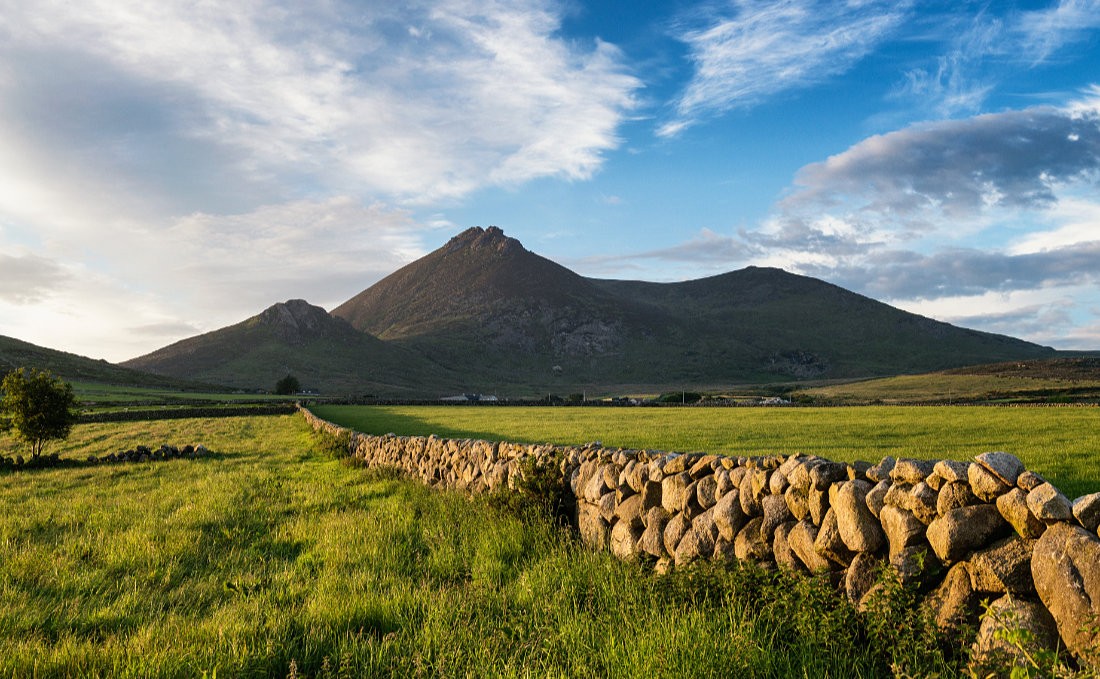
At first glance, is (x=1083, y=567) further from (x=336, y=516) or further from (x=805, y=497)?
(x=336, y=516)

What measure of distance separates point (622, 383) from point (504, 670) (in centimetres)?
18329

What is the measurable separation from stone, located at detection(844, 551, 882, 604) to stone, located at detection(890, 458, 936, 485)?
67 centimetres

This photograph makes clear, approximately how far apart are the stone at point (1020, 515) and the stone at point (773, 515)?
73.0 inches

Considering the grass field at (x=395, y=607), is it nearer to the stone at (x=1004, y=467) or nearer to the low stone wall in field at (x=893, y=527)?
the low stone wall in field at (x=893, y=527)

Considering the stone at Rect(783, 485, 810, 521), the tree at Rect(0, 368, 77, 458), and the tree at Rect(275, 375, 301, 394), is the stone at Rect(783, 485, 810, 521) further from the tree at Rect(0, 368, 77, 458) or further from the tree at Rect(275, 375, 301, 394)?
the tree at Rect(275, 375, 301, 394)

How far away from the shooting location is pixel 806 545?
18.3ft

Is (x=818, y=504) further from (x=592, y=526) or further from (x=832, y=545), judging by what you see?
(x=592, y=526)

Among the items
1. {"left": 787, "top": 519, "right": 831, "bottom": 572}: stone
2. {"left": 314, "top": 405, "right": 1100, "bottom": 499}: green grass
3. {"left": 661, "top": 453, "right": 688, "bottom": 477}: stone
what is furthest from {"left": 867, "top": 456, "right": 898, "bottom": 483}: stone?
{"left": 314, "top": 405, "right": 1100, "bottom": 499}: green grass

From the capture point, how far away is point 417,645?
5543mm

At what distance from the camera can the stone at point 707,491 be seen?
679 centimetres

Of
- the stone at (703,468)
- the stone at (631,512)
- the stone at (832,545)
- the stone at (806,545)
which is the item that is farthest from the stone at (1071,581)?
the stone at (631,512)

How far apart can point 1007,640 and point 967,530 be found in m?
0.76

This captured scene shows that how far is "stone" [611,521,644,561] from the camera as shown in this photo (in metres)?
7.47

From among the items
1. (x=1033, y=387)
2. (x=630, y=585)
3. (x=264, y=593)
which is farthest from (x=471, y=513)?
(x=1033, y=387)
